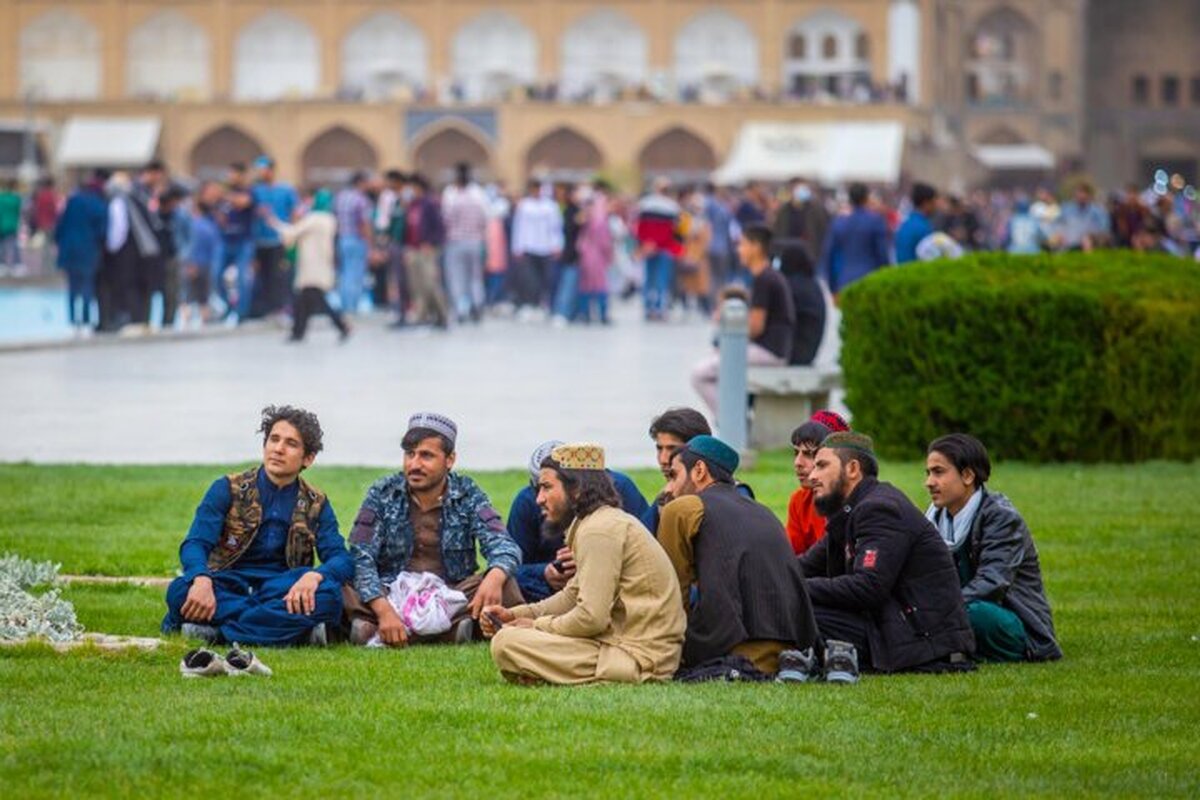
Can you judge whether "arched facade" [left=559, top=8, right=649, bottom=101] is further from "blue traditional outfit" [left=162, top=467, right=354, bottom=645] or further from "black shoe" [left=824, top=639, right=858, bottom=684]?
"black shoe" [left=824, top=639, right=858, bottom=684]

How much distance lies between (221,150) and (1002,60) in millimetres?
22950

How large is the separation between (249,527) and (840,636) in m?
1.97

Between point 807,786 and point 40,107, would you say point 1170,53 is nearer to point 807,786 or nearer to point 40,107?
point 40,107

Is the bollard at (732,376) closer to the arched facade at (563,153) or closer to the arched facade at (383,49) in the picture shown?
the arched facade at (563,153)

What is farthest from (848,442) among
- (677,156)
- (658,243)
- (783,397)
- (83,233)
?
(677,156)

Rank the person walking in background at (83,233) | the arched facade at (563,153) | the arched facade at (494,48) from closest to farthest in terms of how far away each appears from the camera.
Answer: the person walking in background at (83,233)
the arched facade at (563,153)
the arched facade at (494,48)

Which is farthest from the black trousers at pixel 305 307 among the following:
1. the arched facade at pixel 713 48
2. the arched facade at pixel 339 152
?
the arched facade at pixel 713 48

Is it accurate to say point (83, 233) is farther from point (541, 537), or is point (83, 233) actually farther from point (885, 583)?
point (885, 583)

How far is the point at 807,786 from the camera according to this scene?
6008 mm

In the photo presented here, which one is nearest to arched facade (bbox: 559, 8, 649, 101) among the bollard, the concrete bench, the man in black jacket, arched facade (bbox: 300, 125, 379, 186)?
arched facade (bbox: 300, 125, 379, 186)

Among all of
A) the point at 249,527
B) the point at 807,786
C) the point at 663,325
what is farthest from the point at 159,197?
the point at 807,786

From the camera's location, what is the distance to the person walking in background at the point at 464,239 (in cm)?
2839

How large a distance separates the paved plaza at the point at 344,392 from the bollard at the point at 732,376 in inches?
28.3

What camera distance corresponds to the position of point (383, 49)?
235 feet
